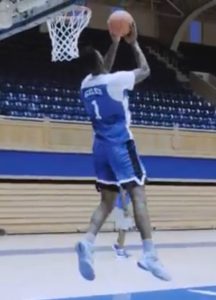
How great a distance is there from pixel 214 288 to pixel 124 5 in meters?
17.5

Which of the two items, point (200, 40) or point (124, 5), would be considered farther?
point (200, 40)

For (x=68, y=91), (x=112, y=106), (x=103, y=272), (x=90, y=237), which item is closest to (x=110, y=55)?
(x=112, y=106)

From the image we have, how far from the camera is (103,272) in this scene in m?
7.34

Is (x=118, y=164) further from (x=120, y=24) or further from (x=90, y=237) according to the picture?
(x=120, y=24)

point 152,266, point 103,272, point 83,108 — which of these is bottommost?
point 83,108

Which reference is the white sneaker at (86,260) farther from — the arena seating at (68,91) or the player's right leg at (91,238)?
the arena seating at (68,91)

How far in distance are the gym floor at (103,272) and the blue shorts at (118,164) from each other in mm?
1438

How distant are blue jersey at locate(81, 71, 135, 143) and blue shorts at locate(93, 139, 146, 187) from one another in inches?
2.1

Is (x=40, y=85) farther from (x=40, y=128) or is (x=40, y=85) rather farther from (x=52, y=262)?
(x=52, y=262)

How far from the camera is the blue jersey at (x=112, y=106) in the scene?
4617 millimetres

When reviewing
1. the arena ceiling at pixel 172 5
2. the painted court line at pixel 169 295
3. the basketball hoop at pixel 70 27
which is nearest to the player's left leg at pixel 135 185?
the painted court line at pixel 169 295

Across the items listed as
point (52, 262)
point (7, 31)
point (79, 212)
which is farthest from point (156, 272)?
point (79, 212)

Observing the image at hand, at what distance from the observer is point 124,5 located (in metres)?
22.7

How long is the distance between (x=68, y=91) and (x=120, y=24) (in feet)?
41.5
